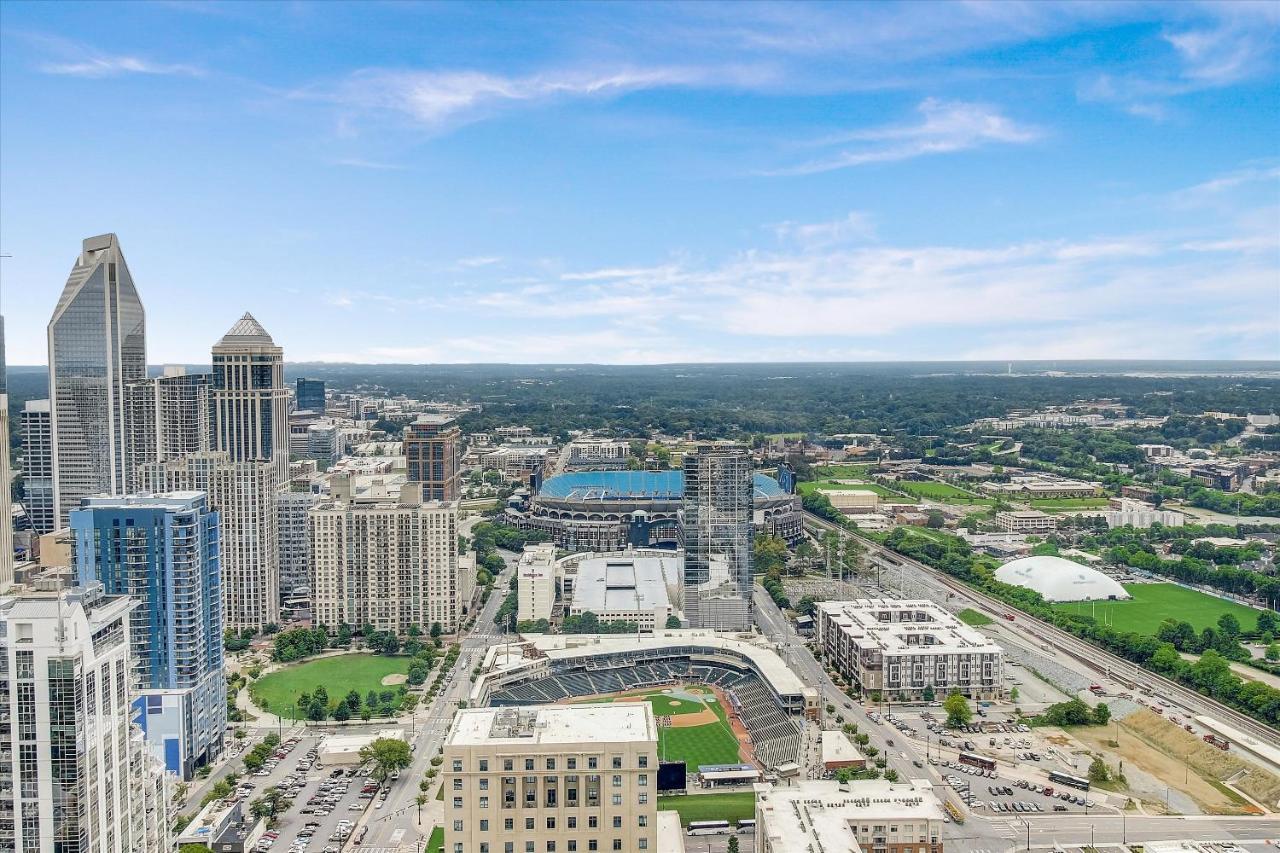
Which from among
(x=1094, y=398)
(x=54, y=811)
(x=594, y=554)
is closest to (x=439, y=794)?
(x=54, y=811)

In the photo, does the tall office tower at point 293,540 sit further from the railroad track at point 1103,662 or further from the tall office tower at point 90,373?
the railroad track at point 1103,662

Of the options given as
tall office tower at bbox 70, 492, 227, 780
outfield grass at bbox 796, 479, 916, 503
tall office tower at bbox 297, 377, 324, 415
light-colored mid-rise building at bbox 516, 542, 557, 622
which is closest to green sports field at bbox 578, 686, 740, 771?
light-colored mid-rise building at bbox 516, 542, 557, 622

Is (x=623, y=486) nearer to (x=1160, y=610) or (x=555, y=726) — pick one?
(x=1160, y=610)

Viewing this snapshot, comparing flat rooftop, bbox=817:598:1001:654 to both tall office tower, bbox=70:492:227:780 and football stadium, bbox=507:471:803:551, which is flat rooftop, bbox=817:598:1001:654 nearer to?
football stadium, bbox=507:471:803:551

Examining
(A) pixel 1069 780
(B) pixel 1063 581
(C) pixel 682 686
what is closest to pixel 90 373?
(C) pixel 682 686

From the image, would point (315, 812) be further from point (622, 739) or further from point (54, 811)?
point (622, 739)

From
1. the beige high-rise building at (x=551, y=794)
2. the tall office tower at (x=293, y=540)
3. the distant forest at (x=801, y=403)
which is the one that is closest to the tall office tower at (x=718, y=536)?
the tall office tower at (x=293, y=540)
